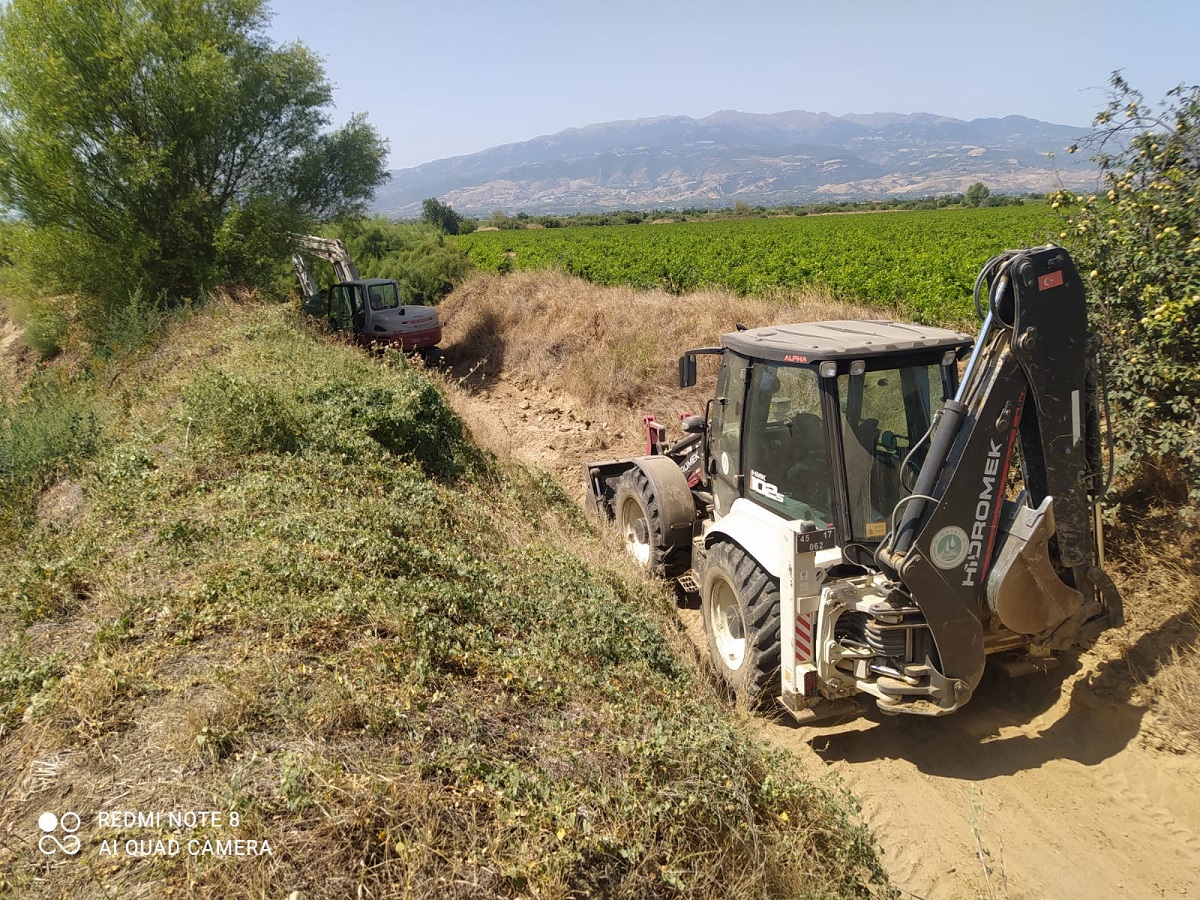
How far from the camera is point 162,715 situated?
10.2 ft

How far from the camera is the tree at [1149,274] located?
483 cm

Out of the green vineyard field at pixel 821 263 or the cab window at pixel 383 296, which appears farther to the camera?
the cab window at pixel 383 296

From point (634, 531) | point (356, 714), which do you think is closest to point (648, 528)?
point (634, 531)

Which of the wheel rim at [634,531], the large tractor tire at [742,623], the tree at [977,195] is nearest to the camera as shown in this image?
the large tractor tire at [742,623]

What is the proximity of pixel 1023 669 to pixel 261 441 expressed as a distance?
6.21 meters

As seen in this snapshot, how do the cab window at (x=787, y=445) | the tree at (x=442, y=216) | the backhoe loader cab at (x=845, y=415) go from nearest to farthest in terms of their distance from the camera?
the backhoe loader cab at (x=845, y=415) < the cab window at (x=787, y=445) < the tree at (x=442, y=216)

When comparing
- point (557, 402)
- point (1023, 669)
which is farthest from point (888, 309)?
point (1023, 669)

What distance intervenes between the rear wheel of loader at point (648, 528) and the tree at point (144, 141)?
1182 centimetres

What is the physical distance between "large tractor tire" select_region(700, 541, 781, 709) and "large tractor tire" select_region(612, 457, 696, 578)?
983mm

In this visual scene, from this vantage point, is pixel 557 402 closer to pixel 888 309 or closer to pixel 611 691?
pixel 888 309

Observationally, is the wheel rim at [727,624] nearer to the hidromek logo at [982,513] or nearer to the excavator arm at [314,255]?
the hidromek logo at [982,513]

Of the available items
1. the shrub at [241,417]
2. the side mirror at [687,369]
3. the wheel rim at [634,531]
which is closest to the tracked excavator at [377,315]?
the shrub at [241,417]

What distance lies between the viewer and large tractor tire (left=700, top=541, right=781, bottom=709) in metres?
4.44
